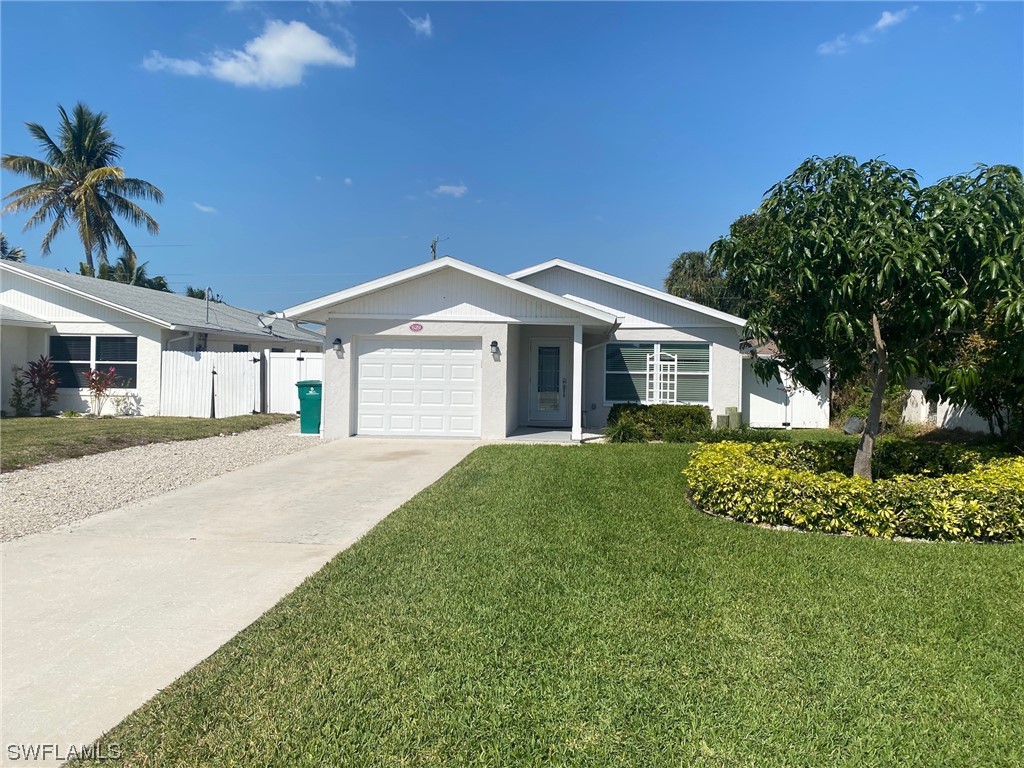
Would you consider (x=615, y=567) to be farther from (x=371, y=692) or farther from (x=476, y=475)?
(x=476, y=475)

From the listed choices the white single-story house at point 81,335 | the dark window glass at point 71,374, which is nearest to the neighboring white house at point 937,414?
the white single-story house at point 81,335

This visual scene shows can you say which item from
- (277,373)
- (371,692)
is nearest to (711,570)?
(371,692)

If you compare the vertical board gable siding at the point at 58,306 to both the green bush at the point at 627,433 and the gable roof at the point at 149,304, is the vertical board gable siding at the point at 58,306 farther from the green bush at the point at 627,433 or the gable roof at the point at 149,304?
the green bush at the point at 627,433

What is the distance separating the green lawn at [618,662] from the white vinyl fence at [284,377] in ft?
46.0

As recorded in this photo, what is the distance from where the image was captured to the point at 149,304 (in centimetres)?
2020

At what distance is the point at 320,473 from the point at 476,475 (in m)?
2.52

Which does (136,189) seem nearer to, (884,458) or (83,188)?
(83,188)

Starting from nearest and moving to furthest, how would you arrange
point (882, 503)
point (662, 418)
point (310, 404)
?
1. point (882, 503)
2. point (310, 404)
3. point (662, 418)

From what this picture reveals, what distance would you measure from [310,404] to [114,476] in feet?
17.6

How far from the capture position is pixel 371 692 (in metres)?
3.07

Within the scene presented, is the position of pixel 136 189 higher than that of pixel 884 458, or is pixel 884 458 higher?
pixel 136 189

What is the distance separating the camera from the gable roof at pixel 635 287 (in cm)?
1518

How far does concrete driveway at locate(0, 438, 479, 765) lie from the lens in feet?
10.3

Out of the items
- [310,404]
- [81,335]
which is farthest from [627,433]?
[81,335]
